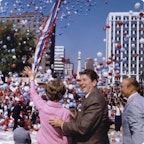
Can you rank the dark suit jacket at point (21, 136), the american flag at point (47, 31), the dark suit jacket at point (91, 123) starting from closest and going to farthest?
the dark suit jacket at point (91, 123)
the dark suit jacket at point (21, 136)
the american flag at point (47, 31)

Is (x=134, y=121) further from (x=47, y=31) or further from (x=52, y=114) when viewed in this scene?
(x=47, y=31)

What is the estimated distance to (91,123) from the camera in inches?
108

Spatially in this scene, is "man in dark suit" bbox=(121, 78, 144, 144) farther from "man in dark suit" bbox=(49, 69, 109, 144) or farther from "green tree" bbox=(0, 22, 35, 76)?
"green tree" bbox=(0, 22, 35, 76)

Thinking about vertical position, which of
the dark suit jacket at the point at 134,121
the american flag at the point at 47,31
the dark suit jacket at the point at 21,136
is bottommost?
the dark suit jacket at the point at 21,136

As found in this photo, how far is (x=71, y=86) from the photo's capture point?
8.83 m

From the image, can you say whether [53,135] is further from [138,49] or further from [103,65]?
[138,49]

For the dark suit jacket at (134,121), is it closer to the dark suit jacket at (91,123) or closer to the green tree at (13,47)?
the dark suit jacket at (91,123)

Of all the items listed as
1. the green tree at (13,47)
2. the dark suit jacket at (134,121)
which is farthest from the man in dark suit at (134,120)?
the green tree at (13,47)

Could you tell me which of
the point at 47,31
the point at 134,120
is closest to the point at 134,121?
the point at 134,120

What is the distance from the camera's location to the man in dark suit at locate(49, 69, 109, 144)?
2.75 m

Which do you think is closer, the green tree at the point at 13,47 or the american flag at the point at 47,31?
the american flag at the point at 47,31

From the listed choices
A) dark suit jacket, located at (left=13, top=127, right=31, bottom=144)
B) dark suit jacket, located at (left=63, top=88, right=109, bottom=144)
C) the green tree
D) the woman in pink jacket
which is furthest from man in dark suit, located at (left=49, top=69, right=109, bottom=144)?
the green tree

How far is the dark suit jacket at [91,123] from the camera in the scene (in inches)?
108

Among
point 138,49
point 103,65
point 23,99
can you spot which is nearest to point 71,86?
point 103,65
